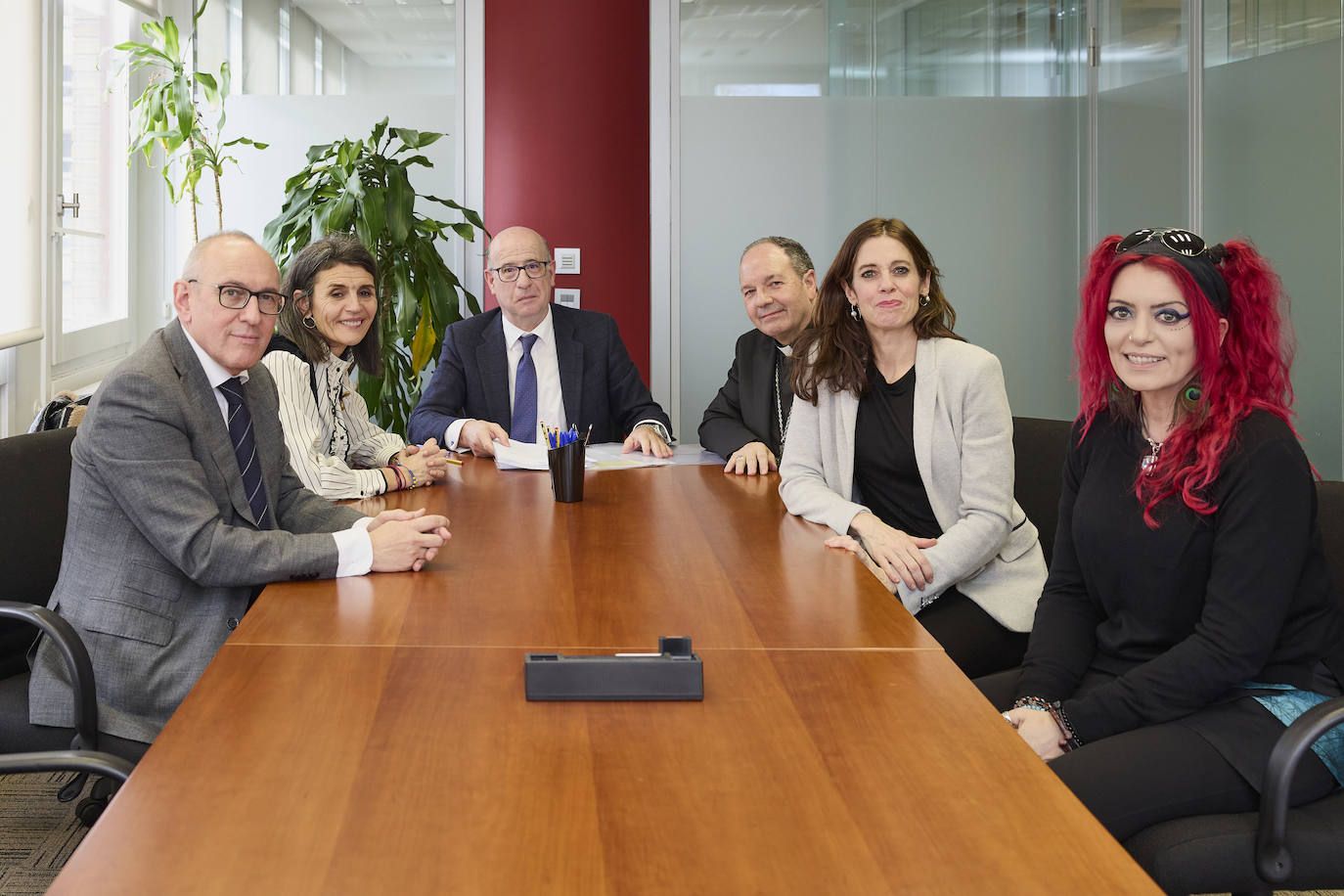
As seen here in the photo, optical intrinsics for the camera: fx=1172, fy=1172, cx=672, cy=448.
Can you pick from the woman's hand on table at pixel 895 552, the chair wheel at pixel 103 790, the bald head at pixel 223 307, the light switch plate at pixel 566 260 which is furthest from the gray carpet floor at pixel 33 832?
the light switch plate at pixel 566 260

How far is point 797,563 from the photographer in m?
2.12

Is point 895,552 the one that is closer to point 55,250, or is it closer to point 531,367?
point 531,367

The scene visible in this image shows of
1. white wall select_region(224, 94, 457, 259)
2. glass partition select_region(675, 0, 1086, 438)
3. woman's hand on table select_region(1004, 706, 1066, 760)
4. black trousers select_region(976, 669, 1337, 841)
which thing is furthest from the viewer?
white wall select_region(224, 94, 457, 259)

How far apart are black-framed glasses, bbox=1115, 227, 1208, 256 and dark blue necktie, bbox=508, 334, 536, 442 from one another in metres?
2.27

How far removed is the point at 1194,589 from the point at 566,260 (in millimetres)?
3790

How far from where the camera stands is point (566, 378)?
3963 millimetres

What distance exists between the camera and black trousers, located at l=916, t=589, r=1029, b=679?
93.7 inches

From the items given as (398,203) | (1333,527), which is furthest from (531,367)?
(1333,527)

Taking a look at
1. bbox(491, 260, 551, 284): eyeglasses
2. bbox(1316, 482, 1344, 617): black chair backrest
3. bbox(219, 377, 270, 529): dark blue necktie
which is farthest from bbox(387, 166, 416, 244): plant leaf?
bbox(1316, 482, 1344, 617): black chair backrest

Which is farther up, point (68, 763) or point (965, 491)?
point (965, 491)

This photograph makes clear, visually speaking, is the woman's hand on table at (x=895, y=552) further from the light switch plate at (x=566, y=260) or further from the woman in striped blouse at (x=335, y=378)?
the light switch plate at (x=566, y=260)

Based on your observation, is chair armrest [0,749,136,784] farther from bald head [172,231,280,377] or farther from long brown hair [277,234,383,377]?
long brown hair [277,234,383,377]

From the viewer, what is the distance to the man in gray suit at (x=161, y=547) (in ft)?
6.54

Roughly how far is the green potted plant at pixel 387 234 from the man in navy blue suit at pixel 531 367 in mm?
847
